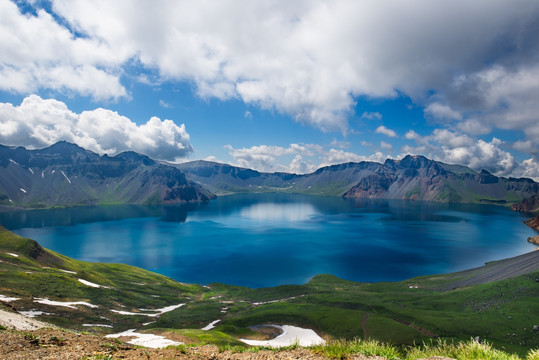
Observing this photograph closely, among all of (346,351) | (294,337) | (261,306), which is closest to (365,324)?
(294,337)

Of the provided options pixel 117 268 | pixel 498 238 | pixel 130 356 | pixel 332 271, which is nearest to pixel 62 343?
pixel 130 356

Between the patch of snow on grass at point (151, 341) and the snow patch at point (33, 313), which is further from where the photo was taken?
the snow patch at point (33, 313)

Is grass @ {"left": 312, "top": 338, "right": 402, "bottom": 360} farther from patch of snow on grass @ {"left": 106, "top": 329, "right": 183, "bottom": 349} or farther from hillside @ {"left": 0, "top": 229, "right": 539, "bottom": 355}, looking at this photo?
patch of snow on grass @ {"left": 106, "top": 329, "right": 183, "bottom": 349}

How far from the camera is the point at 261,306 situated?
7519 centimetres

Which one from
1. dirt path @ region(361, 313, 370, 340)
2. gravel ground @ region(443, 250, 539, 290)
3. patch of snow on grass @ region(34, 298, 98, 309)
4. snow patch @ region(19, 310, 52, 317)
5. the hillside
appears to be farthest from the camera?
gravel ground @ region(443, 250, 539, 290)

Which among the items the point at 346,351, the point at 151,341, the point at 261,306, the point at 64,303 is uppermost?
the point at 346,351

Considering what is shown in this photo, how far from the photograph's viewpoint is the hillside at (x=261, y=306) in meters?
49.3

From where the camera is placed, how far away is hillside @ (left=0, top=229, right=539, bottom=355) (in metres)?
49.3

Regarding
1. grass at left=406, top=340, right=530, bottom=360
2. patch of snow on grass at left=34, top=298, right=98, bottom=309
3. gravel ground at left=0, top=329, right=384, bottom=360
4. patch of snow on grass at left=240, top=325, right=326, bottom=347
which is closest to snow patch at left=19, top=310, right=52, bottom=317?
patch of snow on grass at left=34, top=298, right=98, bottom=309

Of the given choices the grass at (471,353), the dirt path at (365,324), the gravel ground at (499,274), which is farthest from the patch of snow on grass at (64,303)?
the gravel ground at (499,274)

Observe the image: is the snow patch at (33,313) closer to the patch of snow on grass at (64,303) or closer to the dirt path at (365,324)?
the patch of snow on grass at (64,303)

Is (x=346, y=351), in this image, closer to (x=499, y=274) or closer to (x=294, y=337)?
(x=294, y=337)

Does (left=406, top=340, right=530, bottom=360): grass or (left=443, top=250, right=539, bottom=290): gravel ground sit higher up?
(left=406, top=340, right=530, bottom=360): grass

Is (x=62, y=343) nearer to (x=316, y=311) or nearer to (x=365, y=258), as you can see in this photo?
(x=316, y=311)
